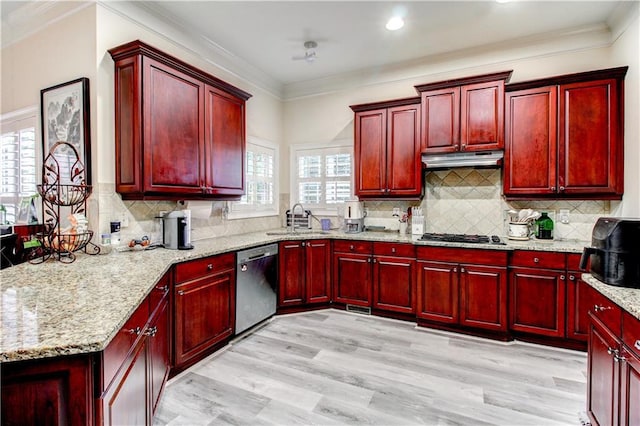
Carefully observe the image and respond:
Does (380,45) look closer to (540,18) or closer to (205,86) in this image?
(540,18)

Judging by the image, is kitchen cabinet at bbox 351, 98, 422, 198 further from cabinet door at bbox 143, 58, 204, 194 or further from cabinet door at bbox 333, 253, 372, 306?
cabinet door at bbox 143, 58, 204, 194

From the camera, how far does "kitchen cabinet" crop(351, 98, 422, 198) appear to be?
3.78m

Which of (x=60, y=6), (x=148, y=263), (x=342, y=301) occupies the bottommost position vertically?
(x=342, y=301)

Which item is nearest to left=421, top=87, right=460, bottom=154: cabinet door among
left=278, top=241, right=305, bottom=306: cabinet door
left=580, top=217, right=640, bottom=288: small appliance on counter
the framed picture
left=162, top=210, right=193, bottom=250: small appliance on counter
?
left=278, top=241, right=305, bottom=306: cabinet door

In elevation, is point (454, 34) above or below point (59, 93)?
above

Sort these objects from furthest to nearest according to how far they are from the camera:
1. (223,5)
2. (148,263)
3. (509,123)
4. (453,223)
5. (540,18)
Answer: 1. (453,223)
2. (509,123)
3. (540,18)
4. (223,5)
5. (148,263)

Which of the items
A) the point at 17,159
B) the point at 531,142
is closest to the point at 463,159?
the point at 531,142

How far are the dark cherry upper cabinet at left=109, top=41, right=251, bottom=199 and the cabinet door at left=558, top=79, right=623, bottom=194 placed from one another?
335 cm

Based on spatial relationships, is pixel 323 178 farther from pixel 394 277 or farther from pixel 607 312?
pixel 607 312

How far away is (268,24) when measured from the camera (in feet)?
10.6

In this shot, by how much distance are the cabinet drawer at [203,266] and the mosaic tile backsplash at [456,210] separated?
65cm

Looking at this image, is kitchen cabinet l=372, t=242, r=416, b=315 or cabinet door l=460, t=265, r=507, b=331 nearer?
cabinet door l=460, t=265, r=507, b=331

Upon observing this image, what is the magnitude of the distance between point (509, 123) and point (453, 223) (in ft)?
4.07

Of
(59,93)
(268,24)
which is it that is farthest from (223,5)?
(59,93)
